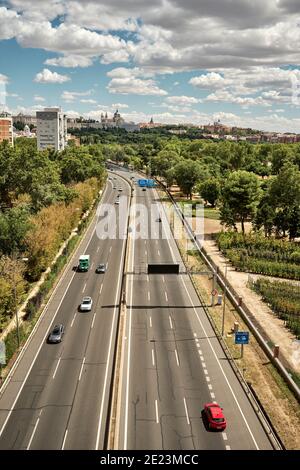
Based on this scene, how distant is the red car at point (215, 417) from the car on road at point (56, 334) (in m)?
18.6

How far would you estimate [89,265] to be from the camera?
72.2m

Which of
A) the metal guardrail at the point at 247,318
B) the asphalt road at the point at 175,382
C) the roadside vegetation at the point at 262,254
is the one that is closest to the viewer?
the asphalt road at the point at 175,382

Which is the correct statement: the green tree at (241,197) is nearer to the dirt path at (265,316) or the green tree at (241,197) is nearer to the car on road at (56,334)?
the dirt path at (265,316)

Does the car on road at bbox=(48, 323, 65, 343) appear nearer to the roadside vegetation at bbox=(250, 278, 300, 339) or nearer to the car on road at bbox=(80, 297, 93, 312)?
the car on road at bbox=(80, 297, 93, 312)

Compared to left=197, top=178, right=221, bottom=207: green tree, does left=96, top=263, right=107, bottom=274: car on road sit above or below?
below

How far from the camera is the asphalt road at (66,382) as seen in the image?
31.4 m

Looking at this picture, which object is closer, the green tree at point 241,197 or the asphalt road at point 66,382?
the asphalt road at point 66,382

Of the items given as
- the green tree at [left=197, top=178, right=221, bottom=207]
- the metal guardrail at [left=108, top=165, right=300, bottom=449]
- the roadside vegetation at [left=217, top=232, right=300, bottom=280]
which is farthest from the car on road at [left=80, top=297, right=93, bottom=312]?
the green tree at [left=197, top=178, right=221, bottom=207]

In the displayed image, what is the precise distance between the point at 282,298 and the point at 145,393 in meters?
27.3

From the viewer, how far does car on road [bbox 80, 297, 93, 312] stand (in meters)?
53.5

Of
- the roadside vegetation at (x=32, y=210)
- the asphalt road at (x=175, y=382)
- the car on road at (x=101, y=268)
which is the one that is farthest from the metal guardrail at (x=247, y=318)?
the roadside vegetation at (x=32, y=210)

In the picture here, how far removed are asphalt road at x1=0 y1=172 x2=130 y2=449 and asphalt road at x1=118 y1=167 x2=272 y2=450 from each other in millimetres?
2200
